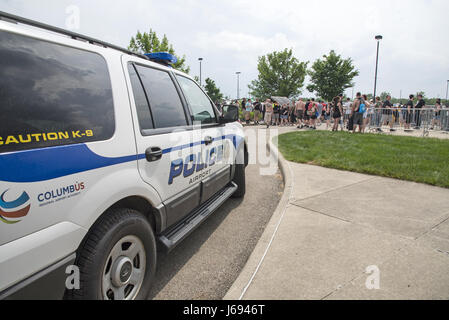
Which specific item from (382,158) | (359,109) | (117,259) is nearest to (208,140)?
(117,259)

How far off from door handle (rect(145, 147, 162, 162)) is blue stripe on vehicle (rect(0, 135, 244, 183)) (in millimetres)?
326

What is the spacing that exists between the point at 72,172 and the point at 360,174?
5.32 metres

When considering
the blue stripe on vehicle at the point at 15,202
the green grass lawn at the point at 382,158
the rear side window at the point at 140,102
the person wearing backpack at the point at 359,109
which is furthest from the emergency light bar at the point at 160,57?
the person wearing backpack at the point at 359,109

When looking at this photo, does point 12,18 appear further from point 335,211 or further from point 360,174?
point 360,174

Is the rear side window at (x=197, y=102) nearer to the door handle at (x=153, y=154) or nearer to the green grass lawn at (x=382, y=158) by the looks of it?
the door handle at (x=153, y=154)

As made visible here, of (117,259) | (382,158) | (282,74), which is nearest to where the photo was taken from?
(117,259)

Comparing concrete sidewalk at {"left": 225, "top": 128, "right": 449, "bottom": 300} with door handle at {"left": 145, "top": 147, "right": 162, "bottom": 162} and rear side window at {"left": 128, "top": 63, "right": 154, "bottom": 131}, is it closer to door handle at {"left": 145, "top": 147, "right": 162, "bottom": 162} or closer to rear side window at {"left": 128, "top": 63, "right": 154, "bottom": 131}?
door handle at {"left": 145, "top": 147, "right": 162, "bottom": 162}

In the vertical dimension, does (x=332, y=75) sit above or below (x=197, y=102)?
above

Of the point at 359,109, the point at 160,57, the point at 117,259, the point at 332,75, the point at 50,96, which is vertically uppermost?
the point at 332,75

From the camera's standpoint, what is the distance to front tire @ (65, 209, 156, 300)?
1.66 m

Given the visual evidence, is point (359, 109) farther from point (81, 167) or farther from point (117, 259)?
point (81, 167)

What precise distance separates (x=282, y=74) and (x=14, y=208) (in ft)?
158

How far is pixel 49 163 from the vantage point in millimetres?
1465

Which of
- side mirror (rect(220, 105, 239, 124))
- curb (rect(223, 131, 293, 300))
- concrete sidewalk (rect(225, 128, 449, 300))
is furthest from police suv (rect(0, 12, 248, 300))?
side mirror (rect(220, 105, 239, 124))
